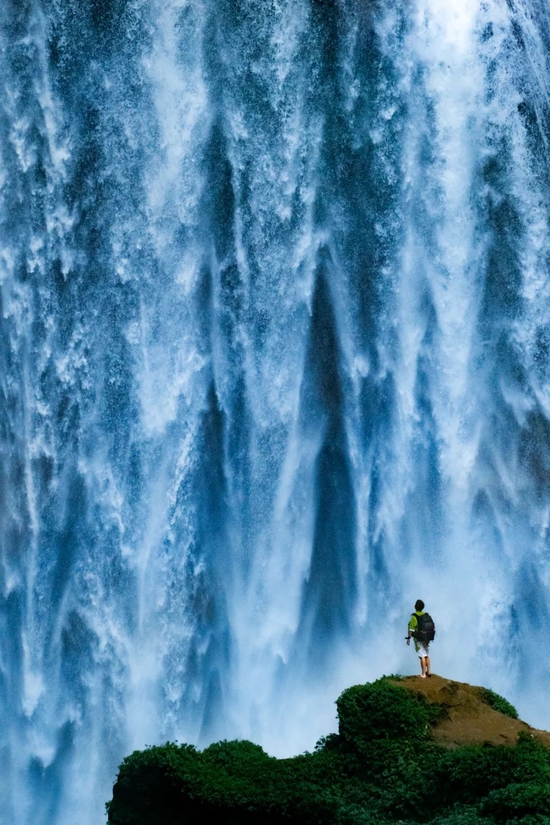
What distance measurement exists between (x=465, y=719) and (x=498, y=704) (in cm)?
132

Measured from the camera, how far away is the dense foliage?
21.4 meters

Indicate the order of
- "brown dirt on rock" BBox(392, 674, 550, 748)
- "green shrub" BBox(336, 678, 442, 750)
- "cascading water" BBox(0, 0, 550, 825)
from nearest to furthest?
"brown dirt on rock" BBox(392, 674, 550, 748)
"green shrub" BBox(336, 678, 442, 750)
"cascading water" BBox(0, 0, 550, 825)

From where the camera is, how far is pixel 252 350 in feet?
118

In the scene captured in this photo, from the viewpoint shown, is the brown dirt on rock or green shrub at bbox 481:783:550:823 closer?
green shrub at bbox 481:783:550:823

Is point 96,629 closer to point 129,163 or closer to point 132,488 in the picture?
point 132,488

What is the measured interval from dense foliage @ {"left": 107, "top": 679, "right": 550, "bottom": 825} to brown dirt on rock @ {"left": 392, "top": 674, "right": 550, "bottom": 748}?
10.5 inches

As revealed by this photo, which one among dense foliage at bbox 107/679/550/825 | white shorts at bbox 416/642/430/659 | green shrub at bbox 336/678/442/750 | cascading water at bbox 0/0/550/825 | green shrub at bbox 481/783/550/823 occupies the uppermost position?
cascading water at bbox 0/0/550/825

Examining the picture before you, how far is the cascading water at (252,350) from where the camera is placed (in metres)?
34.6

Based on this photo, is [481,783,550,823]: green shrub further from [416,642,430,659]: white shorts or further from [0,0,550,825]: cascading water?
[0,0,550,825]: cascading water

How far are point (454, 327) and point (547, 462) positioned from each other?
4310mm

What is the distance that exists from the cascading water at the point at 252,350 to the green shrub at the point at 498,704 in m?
8.54

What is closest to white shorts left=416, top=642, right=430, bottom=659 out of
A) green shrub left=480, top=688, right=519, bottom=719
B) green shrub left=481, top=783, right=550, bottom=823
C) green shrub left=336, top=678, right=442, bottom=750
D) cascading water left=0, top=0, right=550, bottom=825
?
green shrub left=480, top=688, right=519, bottom=719

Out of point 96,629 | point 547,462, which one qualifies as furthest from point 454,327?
point 96,629

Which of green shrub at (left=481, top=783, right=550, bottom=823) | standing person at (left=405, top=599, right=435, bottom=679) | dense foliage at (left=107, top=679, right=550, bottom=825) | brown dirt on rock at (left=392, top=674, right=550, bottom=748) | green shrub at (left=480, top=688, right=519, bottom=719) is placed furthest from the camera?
standing person at (left=405, top=599, right=435, bottom=679)
